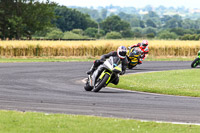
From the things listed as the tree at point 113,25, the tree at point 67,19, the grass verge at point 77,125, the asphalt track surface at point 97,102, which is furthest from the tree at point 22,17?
the tree at point 113,25

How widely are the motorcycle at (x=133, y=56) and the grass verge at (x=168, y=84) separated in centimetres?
373

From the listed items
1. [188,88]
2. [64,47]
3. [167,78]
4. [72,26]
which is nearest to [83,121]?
[188,88]

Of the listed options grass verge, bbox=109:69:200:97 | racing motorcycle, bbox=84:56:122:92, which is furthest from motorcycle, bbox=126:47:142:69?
racing motorcycle, bbox=84:56:122:92

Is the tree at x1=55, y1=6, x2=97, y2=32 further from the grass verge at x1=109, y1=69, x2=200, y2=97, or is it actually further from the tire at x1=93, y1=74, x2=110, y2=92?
the tire at x1=93, y1=74, x2=110, y2=92

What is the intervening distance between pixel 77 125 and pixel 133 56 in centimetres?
1830

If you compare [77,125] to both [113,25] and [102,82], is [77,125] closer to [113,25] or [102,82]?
[102,82]

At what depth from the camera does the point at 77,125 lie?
9.64m

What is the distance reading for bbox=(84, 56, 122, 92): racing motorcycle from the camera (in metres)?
16.0

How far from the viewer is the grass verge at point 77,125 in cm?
916

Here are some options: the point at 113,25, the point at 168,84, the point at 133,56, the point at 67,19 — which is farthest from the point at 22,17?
the point at 113,25

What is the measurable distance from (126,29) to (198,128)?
167m

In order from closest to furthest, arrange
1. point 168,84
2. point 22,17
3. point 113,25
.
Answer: point 168,84 → point 22,17 → point 113,25

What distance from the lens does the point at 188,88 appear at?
17.7 meters

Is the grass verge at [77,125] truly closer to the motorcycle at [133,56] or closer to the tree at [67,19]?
the motorcycle at [133,56]
